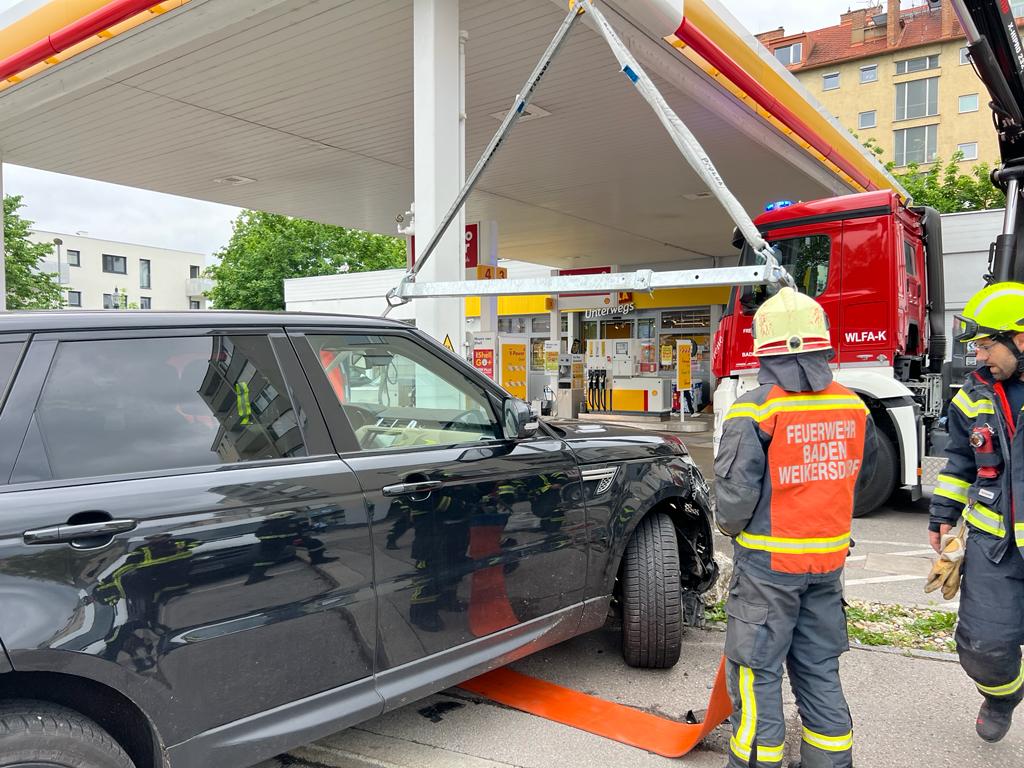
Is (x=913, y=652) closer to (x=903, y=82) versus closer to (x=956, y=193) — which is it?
(x=956, y=193)

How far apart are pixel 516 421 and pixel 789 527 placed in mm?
1169

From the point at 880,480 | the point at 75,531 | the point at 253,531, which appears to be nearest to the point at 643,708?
the point at 253,531

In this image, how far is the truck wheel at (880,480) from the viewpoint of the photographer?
6.99 metres

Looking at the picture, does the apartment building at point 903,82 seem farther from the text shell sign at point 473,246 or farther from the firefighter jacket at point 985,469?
the firefighter jacket at point 985,469

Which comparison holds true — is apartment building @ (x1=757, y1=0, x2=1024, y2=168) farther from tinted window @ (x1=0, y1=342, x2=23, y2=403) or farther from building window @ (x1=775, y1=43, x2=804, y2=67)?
tinted window @ (x1=0, y1=342, x2=23, y2=403)

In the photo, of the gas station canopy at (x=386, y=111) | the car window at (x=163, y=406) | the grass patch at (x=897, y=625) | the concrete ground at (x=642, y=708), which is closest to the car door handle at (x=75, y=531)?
the car window at (x=163, y=406)

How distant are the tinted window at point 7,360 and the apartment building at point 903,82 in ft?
166

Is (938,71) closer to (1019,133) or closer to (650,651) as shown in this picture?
(1019,133)

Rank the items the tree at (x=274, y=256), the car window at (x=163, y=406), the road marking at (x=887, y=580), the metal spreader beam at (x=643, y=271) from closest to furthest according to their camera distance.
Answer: the car window at (x=163, y=406), the metal spreader beam at (x=643, y=271), the road marking at (x=887, y=580), the tree at (x=274, y=256)

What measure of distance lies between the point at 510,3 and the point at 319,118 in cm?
363

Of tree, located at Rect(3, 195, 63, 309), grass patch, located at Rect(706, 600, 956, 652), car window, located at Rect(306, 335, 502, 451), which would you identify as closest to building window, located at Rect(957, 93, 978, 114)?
tree, located at Rect(3, 195, 63, 309)

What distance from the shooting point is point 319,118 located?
862 centimetres

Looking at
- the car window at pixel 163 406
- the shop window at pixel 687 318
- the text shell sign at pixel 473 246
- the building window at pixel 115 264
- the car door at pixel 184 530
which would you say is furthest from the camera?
the building window at pixel 115 264

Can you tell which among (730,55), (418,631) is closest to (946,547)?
(418,631)
